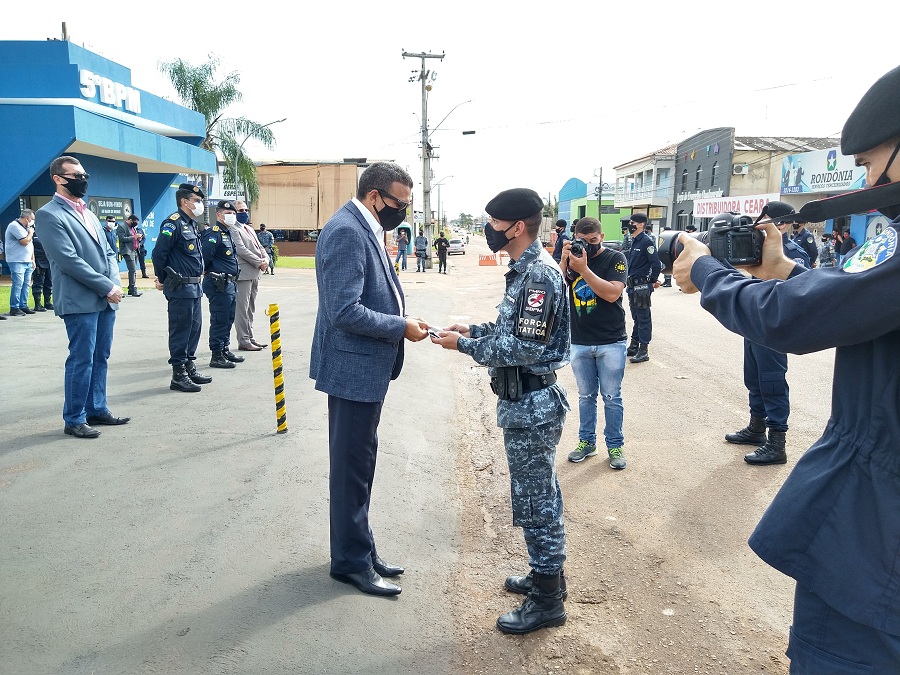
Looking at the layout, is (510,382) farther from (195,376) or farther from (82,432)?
(195,376)

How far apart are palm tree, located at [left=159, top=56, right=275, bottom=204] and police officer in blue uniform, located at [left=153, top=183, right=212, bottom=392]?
2554cm

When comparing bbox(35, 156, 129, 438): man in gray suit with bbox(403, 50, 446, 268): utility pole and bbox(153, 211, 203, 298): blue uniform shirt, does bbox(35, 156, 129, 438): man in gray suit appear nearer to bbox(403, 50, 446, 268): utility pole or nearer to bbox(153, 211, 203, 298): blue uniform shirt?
bbox(153, 211, 203, 298): blue uniform shirt

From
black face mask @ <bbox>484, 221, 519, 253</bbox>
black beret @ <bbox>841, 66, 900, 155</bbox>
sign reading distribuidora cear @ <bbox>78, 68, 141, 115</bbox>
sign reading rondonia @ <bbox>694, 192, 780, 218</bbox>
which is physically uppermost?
sign reading distribuidora cear @ <bbox>78, 68, 141, 115</bbox>

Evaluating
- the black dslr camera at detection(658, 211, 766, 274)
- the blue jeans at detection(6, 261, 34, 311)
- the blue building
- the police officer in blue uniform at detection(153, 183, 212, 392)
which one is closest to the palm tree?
the blue building

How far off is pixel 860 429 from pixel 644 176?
61.5m

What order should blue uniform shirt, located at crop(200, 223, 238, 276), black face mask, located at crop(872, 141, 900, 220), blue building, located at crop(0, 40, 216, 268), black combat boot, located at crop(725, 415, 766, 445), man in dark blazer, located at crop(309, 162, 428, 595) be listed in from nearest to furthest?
1. black face mask, located at crop(872, 141, 900, 220)
2. man in dark blazer, located at crop(309, 162, 428, 595)
3. black combat boot, located at crop(725, 415, 766, 445)
4. blue uniform shirt, located at crop(200, 223, 238, 276)
5. blue building, located at crop(0, 40, 216, 268)

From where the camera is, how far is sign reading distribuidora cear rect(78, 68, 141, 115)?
60.2 ft

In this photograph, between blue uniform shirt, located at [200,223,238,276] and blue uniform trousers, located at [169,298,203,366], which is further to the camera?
blue uniform shirt, located at [200,223,238,276]

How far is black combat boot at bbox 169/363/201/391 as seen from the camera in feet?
22.1

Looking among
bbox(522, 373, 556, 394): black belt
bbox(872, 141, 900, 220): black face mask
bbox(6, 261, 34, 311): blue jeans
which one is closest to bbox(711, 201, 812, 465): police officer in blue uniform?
bbox(522, 373, 556, 394): black belt

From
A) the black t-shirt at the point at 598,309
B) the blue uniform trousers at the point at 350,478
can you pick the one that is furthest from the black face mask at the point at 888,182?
the black t-shirt at the point at 598,309

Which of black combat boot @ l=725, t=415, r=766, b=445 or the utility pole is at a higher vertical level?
the utility pole

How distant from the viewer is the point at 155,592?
3.14 meters

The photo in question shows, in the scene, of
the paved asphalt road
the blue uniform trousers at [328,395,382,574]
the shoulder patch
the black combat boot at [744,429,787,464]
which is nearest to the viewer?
the shoulder patch
